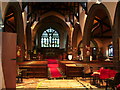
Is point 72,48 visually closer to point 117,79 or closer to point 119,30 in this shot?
point 119,30

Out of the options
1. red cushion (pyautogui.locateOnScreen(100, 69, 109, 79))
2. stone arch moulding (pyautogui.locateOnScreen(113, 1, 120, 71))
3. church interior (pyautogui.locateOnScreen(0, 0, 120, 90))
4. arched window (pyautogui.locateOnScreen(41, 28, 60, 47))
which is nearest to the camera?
church interior (pyautogui.locateOnScreen(0, 0, 120, 90))

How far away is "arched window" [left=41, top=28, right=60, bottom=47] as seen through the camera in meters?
31.0

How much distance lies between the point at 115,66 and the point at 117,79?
16.2ft

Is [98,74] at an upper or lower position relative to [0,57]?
lower

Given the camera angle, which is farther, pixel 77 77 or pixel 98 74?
pixel 77 77

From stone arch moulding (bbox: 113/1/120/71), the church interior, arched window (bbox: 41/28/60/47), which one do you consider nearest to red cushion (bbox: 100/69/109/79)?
the church interior

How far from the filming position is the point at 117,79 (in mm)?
5094

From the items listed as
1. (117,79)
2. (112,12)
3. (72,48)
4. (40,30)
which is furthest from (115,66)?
(40,30)

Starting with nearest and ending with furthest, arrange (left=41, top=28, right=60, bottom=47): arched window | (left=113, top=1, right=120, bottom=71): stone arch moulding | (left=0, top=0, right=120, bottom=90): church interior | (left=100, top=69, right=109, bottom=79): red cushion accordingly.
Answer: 1. (left=0, top=0, right=120, bottom=90): church interior
2. (left=100, top=69, right=109, bottom=79): red cushion
3. (left=113, top=1, right=120, bottom=71): stone arch moulding
4. (left=41, top=28, right=60, bottom=47): arched window

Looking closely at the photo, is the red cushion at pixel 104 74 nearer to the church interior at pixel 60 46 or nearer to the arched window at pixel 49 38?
the church interior at pixel 60 46

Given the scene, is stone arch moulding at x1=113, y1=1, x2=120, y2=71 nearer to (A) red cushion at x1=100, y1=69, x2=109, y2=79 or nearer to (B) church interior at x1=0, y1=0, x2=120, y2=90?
(B) church interior at x1=0, y1=0, x2=120, y2=90

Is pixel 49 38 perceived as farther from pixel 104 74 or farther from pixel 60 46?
pixel 104 74

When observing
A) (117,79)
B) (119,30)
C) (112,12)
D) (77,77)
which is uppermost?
(112,12)

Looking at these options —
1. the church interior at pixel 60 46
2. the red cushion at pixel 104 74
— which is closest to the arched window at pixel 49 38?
the church interior at pixel 60 46
